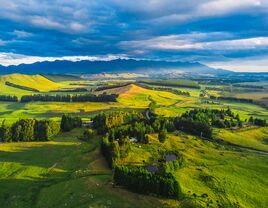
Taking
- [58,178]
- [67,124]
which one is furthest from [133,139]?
[58,178]

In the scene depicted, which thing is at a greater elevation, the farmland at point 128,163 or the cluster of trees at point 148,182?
the cluster of trees at point 148,182

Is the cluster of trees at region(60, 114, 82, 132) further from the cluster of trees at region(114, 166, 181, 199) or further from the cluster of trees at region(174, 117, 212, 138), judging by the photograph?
the cluster of trees at region(114, 166, 181, 199)

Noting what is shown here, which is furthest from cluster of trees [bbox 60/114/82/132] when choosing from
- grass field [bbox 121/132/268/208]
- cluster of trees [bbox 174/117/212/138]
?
cluster of trees [bbox 174/117/212/138]

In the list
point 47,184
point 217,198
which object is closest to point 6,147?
point 47,184

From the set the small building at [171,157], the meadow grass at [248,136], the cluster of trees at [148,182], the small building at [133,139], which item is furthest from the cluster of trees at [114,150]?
the meadow grass at [248,136]

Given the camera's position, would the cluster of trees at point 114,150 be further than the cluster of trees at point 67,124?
No

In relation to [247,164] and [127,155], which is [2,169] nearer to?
[127,155]

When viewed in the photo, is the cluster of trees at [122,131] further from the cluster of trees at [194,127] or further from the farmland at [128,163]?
the cluster of trees at [194,127]
